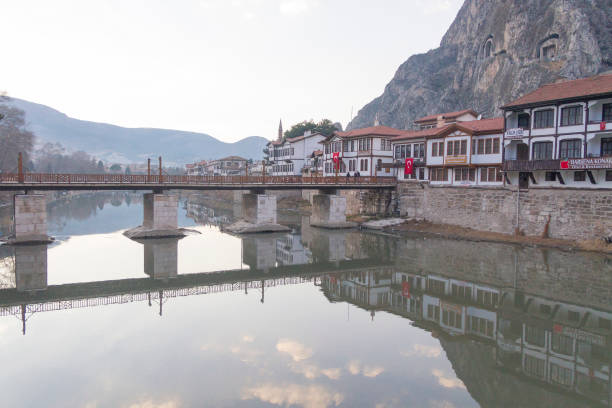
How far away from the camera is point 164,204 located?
43.7 meters

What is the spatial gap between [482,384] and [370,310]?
8987mm

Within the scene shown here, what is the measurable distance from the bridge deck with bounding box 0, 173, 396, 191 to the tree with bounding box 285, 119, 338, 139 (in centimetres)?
5151

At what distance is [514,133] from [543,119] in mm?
2578

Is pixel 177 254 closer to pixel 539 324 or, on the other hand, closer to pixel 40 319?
pixel 40 319

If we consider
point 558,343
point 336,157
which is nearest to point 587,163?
point 558,343

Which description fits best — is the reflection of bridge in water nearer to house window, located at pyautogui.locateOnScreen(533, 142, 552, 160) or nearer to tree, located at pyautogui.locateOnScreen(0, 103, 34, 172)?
house window, located at pyautogui.locateOnScreen(533, 142, 552, 160)

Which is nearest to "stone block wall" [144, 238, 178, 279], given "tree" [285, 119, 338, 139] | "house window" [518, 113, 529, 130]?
"house window" [518, 113, 529, 130]

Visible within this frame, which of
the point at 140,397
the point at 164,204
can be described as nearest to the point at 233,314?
the point at 140,397

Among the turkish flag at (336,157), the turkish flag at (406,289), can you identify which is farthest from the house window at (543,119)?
the turkish flag at (336,157)

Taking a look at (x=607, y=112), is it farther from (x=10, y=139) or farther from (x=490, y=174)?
(x=10, y=139)

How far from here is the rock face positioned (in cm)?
7821

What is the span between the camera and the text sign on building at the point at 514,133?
38619 mm

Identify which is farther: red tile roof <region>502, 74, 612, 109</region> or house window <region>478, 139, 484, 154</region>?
house window <region>478, 139, 484, 154</region>

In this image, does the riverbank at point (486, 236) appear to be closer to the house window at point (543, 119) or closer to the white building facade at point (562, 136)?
the white building facade at point (562, 136)
